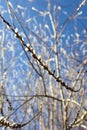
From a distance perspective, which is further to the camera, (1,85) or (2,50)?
(2,50)

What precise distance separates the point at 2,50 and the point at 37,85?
57cm

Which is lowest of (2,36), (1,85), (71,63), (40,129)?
(40,129)

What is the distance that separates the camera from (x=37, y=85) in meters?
3.50

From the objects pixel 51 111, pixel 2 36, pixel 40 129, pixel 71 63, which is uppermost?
pixel 2 36

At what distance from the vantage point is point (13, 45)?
4.04m

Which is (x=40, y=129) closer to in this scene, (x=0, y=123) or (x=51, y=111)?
(x=51, y=111)

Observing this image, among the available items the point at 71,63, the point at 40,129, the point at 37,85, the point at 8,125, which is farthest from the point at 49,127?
the point at 8,125

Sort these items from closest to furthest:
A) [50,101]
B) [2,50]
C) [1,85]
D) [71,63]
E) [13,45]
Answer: [1,85]
[50,101]
[2,50]
[71,63]
[13,45]

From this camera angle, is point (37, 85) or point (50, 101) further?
point (37, 85)

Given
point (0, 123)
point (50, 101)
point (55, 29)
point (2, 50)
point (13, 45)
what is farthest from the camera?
point (13, 45)

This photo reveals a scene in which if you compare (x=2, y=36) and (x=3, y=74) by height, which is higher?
(x=2, y=36)

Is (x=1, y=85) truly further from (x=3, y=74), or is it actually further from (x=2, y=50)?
(x=2, y=50)

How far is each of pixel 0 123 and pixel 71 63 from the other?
98.0 inches

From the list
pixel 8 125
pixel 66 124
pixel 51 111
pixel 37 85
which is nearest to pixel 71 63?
pixel 37 85
